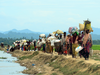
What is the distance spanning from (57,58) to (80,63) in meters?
4.87

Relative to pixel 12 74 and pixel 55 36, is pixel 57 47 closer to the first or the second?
pixel 55 36

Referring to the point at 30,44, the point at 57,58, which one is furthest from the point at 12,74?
the point at 30,44

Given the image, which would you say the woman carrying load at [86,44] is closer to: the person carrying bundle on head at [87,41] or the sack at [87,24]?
the person carrying bundle on head at [87,41]

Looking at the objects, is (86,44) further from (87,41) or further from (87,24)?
(87,24)

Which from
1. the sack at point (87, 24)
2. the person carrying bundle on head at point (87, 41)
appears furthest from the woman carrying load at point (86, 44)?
the sack at point (87, 24)

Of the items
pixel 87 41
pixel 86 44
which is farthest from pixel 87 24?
pixel 86 44

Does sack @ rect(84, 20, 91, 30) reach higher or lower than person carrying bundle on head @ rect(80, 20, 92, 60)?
higher

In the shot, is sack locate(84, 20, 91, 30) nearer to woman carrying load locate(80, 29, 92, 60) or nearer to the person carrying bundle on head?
the person carrying bundle on head

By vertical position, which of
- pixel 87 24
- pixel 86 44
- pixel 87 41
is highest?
pixel 87 24

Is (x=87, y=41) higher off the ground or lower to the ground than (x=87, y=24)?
lower

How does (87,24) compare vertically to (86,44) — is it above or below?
above

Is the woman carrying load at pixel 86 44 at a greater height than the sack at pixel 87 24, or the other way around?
the sack at pixel 87 24

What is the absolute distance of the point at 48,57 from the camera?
64.2 feet

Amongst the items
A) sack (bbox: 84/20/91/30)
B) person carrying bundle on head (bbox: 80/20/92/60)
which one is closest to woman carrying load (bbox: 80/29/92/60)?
person carrying bundle on head (bbox: 80/20/92/60)
